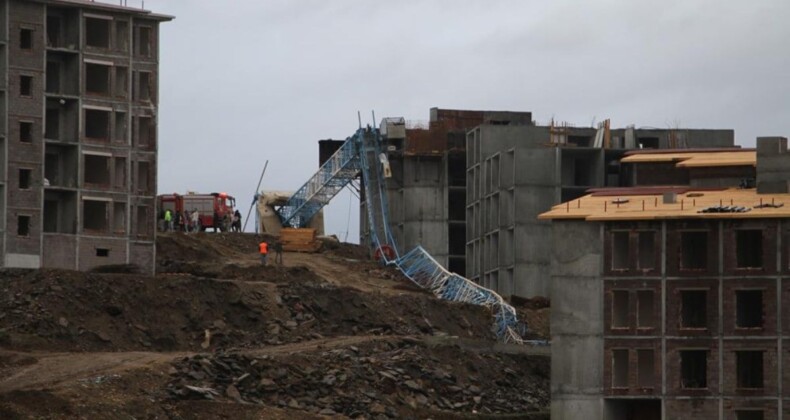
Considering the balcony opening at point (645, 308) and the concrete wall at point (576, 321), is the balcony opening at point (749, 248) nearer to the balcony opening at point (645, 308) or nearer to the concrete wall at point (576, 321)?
the balcony opening at point (645, 308)

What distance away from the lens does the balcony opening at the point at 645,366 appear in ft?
414

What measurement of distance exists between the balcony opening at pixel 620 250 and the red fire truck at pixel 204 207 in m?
54.4

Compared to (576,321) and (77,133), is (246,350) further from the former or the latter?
(77,133)

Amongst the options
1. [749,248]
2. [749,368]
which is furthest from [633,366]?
[749,248]

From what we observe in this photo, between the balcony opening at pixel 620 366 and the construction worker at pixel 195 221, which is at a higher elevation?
the construction worker at pixel 195 221

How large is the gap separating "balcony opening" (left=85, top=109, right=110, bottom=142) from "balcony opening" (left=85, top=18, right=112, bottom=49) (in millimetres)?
3498

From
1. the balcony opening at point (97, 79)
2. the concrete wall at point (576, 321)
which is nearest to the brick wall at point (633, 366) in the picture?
the concrete wall at point (576, 321)

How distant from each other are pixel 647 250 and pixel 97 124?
1318 inches

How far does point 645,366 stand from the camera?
416 ft

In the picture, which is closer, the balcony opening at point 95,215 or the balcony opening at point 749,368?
the balcony opening at point 749,368

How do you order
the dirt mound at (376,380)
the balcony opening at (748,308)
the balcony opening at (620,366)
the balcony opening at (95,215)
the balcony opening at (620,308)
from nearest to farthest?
the dirt mound at (376,380)
the balcony opening at (748,308)
the balcony opening at (620,366)
the balcony opening at (620,308)
the balcony opening at (95,215)

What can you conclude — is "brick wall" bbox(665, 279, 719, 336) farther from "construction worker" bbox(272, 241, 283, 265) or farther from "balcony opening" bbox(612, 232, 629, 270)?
"construction worker" bbox(272, 241, 283, 265)

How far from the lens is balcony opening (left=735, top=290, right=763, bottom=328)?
12588 centimetres

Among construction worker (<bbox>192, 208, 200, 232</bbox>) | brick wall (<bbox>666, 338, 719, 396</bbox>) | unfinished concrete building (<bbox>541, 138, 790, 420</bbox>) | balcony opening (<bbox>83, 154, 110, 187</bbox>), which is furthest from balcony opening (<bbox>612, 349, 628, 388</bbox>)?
construction worker (<bbox>192, 208, 200, 232</bbox>)
